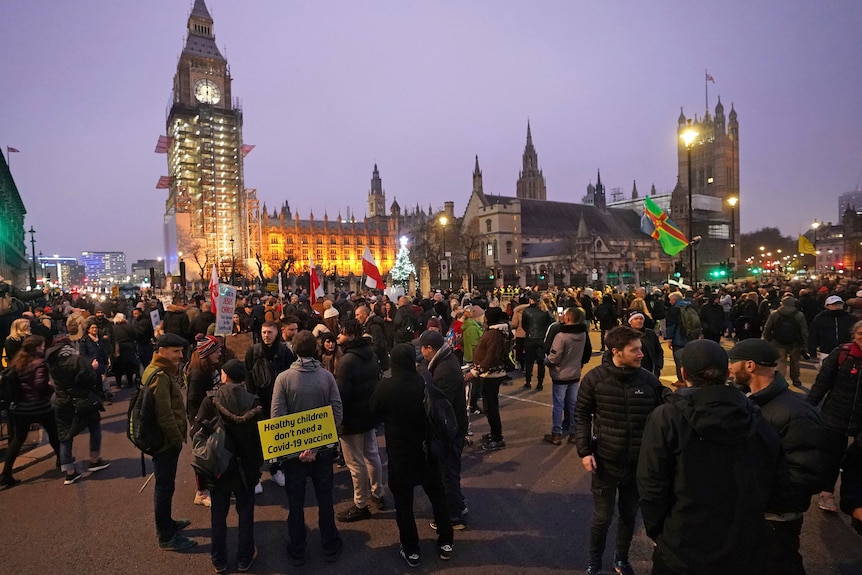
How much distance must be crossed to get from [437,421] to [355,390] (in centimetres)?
123

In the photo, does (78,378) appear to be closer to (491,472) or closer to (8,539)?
(8,539)

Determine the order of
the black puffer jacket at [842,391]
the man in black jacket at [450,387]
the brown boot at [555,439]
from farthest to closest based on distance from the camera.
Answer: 1. the brown boot at [555,439]
2. the man in black jacket at [450,387]
3. the black puffer jacket at [842,391]

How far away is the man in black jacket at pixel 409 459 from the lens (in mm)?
4371

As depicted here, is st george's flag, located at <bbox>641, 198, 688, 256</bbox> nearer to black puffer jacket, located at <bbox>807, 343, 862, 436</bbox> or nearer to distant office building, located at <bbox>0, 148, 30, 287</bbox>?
black puffer jacket, located at <bbox>807, 343, 862, 436</bbox>

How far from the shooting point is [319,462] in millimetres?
4582

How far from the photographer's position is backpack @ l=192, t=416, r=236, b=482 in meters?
4.09

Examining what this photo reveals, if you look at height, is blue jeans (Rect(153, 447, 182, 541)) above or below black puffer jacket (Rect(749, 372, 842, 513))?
below

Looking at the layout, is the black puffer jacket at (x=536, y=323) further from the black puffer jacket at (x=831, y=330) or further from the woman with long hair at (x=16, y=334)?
the woman with long hair at (x=16, y=334)

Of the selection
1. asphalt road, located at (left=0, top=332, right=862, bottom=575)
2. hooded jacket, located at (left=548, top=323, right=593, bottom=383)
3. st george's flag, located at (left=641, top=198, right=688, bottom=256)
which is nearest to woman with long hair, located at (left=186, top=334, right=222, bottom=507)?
asphalt road, located at (left=0, top=332, right=862, bottom=575)

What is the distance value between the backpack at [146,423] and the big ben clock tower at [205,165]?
6350 cm

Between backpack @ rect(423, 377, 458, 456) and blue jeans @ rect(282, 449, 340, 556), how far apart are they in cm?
Result: 100

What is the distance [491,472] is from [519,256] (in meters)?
68.7

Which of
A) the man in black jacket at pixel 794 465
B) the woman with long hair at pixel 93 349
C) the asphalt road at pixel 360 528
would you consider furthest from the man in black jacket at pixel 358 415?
the woman with long hair at pixel 93 349

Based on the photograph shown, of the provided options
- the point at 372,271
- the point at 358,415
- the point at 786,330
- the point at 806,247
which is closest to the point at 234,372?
the point at 358,415
